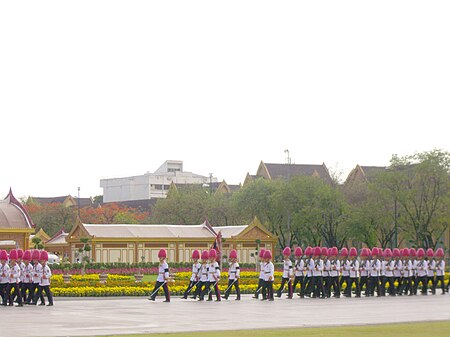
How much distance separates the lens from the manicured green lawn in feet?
65.8

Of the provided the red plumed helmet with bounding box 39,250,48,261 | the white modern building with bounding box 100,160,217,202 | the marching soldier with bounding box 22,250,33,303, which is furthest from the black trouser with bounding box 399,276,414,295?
the white modern building with bounding box 100,160,217,202

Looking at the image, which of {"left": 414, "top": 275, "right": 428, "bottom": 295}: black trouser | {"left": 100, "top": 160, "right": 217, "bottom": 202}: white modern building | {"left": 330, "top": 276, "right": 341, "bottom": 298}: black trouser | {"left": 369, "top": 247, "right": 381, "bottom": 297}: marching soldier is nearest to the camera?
{"left": 330, "top": 276, "right": 341, "bottom": 298}: black trouser

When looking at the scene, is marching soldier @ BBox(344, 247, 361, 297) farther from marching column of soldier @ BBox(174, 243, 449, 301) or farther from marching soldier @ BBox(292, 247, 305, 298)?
marching soldier @ BBox(292, 247, 305, 298)

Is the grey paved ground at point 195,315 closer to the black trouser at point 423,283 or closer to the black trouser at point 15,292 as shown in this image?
the black trouser at point 15,292

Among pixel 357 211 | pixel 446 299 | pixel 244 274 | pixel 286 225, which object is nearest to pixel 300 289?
pixel 446 299

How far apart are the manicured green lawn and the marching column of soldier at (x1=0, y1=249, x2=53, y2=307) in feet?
39.5

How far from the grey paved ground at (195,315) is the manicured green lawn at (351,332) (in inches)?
44.2

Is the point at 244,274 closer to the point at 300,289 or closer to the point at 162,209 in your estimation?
the point at 300,289

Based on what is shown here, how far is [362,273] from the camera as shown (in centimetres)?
3941

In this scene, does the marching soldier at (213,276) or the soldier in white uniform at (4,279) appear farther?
the marching soldier at (213,276)

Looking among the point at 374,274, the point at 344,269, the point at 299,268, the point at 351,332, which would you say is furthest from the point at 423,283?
the point at 351,332

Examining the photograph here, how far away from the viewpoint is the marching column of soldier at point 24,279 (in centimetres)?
3150

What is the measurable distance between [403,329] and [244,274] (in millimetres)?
29847

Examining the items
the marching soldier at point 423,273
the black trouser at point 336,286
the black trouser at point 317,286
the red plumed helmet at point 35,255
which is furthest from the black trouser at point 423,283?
the red plumed helmet at point 35,255
